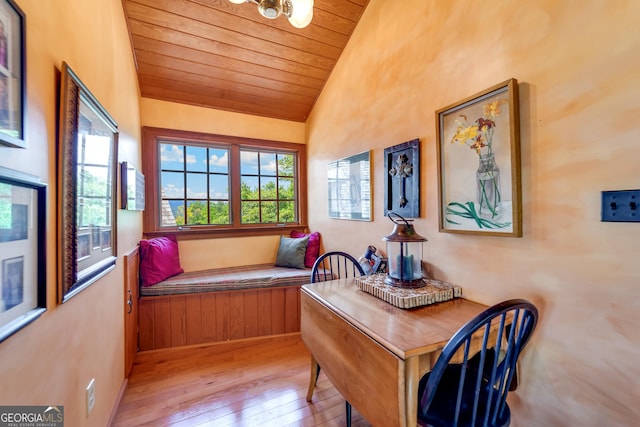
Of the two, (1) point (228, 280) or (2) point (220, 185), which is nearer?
(1) point (228, 280)

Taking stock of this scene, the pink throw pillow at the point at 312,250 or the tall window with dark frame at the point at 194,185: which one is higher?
the tall window with dark frame at the point at 194,185

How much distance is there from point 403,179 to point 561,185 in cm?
87

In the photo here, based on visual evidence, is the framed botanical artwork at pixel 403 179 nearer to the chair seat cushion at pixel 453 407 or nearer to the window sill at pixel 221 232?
the chair seat cushion at pixel 453 407

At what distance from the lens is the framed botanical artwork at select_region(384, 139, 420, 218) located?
1.71m

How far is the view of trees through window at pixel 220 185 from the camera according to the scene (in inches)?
113

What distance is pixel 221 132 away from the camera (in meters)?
3.03

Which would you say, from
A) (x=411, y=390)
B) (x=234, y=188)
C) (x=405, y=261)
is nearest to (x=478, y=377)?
(x=411, y=390)

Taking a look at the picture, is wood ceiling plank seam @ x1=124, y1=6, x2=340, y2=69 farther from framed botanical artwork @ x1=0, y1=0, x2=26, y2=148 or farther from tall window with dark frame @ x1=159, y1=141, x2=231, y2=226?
framed botanical artwork @ x1=0, y1=0, x2=26, y2=148

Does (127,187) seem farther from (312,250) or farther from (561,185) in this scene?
(561,185)

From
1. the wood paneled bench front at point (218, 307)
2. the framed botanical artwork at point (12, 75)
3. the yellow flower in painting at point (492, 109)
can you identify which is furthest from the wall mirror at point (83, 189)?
the yellow flower in painting at point (492, 109)

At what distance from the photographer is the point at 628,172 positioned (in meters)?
0.89

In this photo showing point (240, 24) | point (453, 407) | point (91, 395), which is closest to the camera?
point (453, 407)

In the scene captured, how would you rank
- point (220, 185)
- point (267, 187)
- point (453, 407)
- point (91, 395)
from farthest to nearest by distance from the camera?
1. point (267, 187)
2. point (220, 185)
3. point (91, 395)
4. point (453, 407)

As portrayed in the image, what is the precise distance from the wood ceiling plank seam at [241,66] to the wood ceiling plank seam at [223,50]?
0.04 metres
